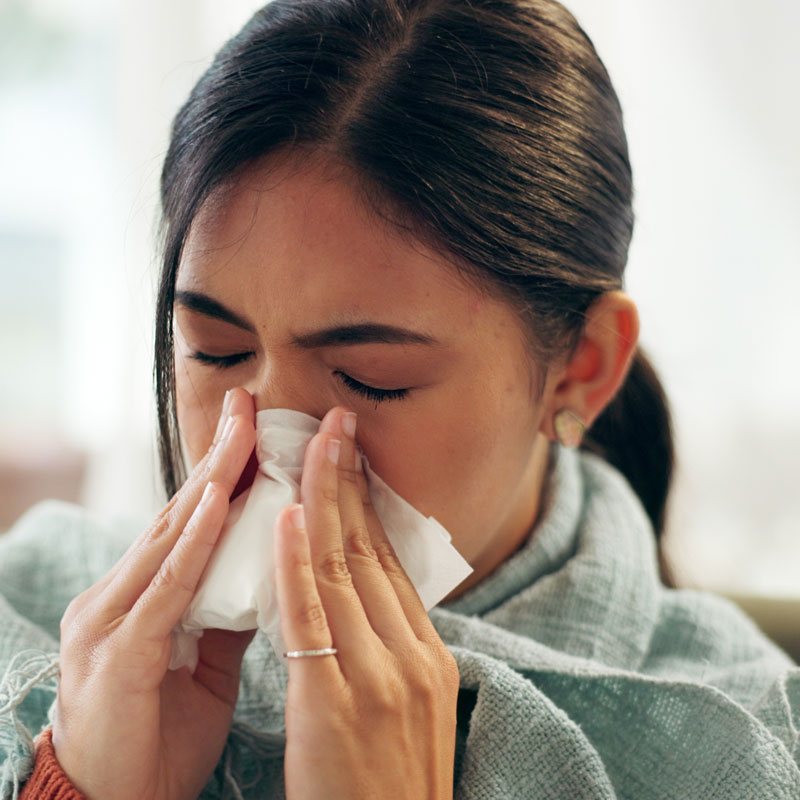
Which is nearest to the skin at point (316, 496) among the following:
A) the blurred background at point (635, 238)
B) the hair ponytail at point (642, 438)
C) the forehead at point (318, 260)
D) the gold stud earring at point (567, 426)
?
the forehead at point (318, 260)

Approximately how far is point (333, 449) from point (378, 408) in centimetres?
7

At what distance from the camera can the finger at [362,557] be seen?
83cm

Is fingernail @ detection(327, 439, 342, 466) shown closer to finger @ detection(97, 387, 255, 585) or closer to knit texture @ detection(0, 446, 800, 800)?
finger @ detection(97, 387, 255, 585)

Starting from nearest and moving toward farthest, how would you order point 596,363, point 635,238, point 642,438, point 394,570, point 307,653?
1. point 307,653
2. point 394,570
3. point 596,363
4. point 642,438
5. point 635,238

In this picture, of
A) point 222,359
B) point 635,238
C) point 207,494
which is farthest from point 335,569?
point 635,238

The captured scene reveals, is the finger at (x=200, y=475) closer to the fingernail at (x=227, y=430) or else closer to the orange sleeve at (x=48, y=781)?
the fingernail at (x=227, y=430)

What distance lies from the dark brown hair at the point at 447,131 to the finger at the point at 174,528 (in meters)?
0.16

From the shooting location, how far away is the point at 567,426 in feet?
3.51

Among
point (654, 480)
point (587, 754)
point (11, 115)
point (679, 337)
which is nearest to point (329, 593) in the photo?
point (587, 754)

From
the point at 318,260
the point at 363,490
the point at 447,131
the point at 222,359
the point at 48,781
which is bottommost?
the point at 48,781

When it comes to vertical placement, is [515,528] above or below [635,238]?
below

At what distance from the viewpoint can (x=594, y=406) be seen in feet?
3.52

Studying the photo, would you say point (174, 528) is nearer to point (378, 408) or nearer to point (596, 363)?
point (378, 408)

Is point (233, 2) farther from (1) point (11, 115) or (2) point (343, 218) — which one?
(2) point (343, 218)
